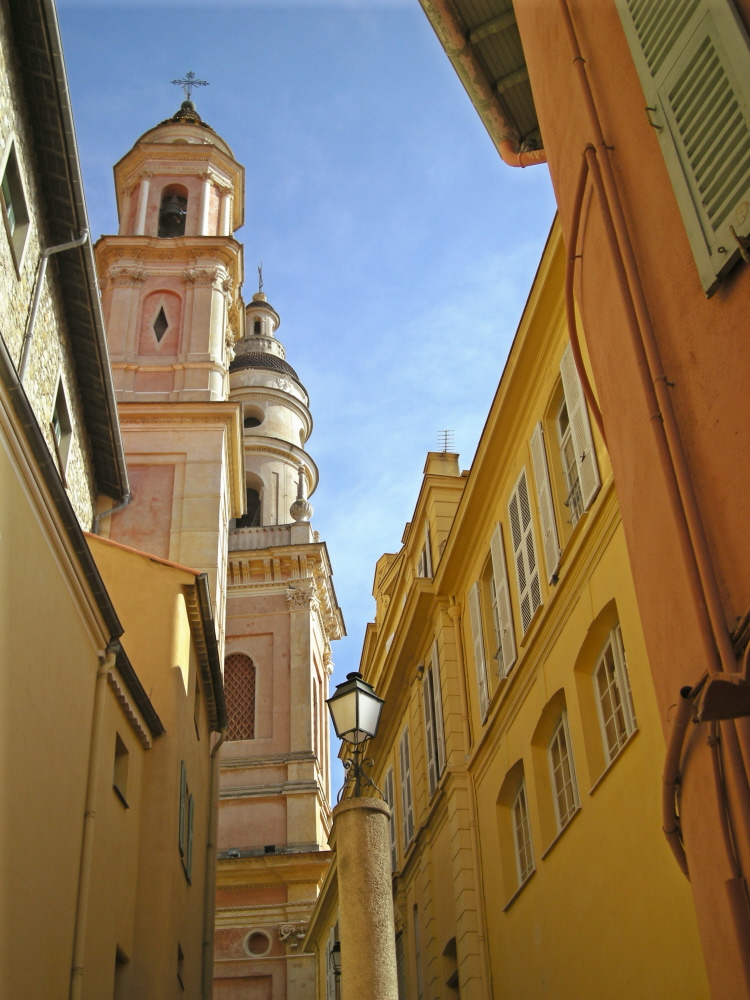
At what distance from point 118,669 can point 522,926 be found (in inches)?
219

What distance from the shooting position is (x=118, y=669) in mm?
13039

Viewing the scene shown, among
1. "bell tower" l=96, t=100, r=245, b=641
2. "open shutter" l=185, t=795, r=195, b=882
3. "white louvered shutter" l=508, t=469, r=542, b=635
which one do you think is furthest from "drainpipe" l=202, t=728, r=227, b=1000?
"white louvered shutter" l=508, t=469, r=542, b=635

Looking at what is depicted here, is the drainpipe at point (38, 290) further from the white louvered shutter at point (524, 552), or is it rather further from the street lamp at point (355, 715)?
the street lamp at point (355, 715)

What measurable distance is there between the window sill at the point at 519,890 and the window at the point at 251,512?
88.1ft

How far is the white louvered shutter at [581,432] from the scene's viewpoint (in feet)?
37.7

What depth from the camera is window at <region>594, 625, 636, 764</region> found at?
35.0ft

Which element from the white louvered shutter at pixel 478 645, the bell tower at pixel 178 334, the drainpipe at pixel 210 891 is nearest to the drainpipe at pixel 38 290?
the white louvered shutter at pixel 478 645

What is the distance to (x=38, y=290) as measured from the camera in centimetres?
1373

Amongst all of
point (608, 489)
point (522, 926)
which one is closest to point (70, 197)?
point (608, 489)

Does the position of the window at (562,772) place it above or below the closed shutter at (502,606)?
below

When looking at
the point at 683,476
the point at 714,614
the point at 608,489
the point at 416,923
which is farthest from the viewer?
the point at 416,923

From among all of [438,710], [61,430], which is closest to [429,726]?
[438,710]

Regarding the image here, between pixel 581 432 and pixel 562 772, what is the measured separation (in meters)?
3.82

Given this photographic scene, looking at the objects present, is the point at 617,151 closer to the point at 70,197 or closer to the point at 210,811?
the point at 70,197
